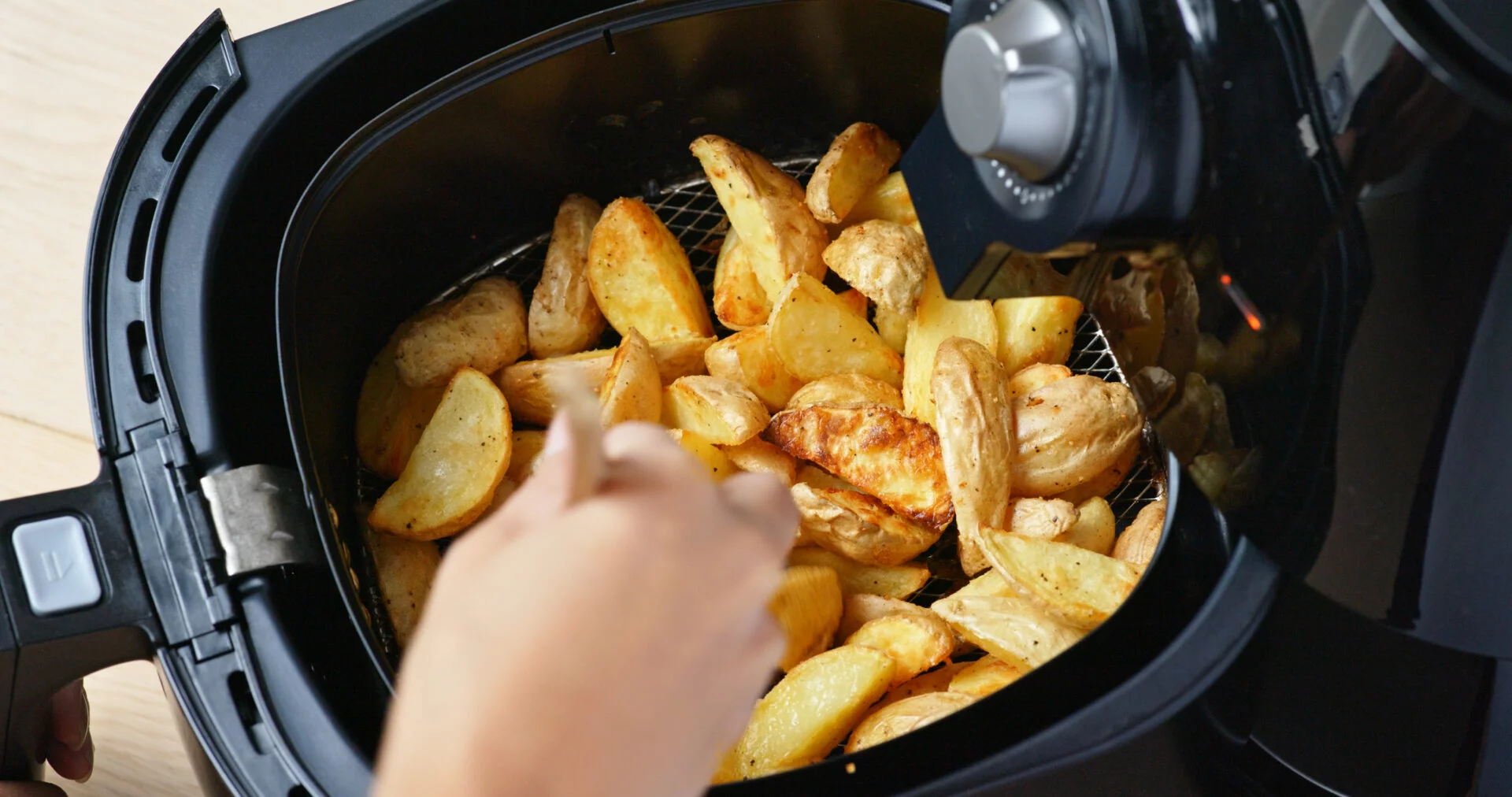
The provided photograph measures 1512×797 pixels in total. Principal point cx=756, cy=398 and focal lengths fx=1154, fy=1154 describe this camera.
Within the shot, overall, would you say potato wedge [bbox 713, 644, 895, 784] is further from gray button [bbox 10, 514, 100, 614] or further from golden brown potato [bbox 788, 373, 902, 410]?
gray button [bbox 10, 514, 100, 614]

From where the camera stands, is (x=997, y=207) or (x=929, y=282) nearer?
(x=997, y=207)

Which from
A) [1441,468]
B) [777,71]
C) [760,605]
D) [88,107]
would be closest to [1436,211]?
[1441,468]

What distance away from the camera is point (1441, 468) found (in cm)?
32

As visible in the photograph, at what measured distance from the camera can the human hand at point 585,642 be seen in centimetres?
22

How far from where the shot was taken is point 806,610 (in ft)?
1.53

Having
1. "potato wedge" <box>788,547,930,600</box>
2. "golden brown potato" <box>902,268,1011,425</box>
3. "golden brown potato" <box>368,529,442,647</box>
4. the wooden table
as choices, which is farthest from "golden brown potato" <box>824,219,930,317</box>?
the wooden table

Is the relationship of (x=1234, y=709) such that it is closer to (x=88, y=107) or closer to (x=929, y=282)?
(x=929, y=282)

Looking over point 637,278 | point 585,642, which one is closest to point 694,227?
point 637,278

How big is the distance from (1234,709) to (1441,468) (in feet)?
0.35

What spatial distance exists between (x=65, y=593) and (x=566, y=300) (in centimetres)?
25

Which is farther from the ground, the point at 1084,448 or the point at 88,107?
the point at 88,107

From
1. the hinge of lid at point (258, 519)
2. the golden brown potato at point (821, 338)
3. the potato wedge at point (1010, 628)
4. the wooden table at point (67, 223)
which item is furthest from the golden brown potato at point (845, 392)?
the wooden table at point (67, 223)

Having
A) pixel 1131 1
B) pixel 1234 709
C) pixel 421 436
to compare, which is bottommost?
pixel 1234 709

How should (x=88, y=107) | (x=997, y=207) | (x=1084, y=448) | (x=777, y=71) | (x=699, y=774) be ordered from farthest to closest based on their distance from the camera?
(x=88, y=107) < (x=777, y=71) < (x=1084, y=448) < (x=997, y=207) < (x=699, y=774)
